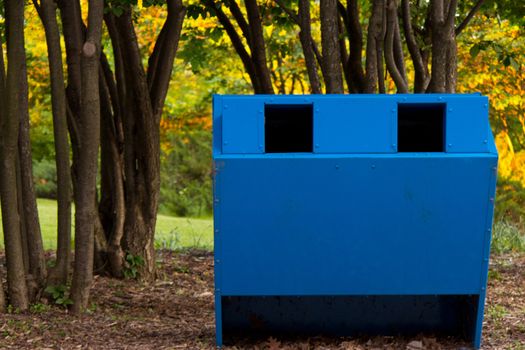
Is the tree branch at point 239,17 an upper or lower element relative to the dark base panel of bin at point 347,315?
upper

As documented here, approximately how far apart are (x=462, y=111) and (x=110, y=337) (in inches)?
112

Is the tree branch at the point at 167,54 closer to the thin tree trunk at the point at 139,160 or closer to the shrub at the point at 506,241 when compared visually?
the thin tree trunk at the point at 139,160

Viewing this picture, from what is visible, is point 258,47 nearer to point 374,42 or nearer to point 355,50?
point 355,50

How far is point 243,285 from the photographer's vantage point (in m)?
5.77

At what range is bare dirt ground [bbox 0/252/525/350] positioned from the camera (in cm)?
627

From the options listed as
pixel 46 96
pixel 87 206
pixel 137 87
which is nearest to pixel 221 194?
pixel 87 206

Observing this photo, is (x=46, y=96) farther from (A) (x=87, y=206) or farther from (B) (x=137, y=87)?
(A) (x=87, y=206)

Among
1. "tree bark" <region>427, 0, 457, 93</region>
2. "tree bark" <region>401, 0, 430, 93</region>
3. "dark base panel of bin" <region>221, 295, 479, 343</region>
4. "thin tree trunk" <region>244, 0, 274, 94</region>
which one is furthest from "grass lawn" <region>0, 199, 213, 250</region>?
"dark base panel of bin" <region>221, 295, 479, 343</region>

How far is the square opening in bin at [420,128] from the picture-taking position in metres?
6.15

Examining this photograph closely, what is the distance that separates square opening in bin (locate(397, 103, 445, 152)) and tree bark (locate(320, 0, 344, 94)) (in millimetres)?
1001

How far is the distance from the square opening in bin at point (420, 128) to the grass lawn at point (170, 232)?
634 centimetres

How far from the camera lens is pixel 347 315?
21.3 ft

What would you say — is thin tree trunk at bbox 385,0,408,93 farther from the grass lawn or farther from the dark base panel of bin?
the grass lawn

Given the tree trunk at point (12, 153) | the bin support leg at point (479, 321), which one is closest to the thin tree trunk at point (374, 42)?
the bin support leg at point (479, 321)
